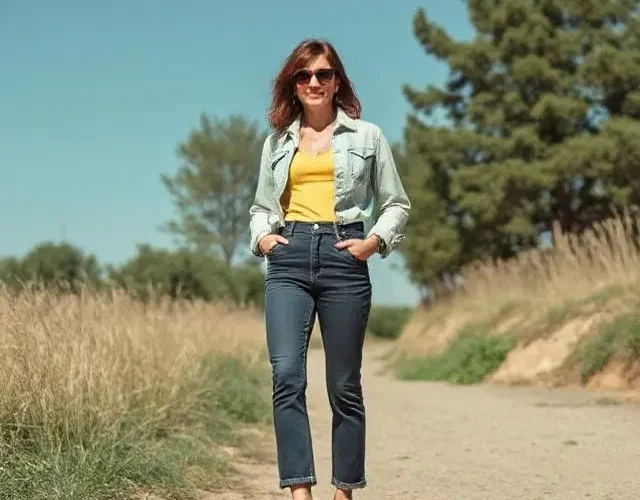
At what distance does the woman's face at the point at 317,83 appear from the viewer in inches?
157

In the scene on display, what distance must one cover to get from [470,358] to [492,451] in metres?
8.32

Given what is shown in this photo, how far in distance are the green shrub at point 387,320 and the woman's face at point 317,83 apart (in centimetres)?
4594

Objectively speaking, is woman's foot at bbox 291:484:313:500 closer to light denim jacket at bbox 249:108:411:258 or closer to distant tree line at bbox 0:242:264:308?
light denim jacket at bbox 249:108:411:258

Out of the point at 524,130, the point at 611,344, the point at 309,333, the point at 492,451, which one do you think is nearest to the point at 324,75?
the point at 309,333

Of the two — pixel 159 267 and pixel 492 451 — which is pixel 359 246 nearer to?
pixel 492 451

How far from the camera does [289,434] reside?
374cm

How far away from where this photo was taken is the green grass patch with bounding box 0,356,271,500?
3.96 meters

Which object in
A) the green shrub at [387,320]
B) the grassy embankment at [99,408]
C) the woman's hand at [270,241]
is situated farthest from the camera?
the green shrub at [387,320]

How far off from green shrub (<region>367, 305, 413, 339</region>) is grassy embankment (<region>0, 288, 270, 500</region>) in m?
42.7

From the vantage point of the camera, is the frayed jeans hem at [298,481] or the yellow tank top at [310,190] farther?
the yellow tank top at [310,190]

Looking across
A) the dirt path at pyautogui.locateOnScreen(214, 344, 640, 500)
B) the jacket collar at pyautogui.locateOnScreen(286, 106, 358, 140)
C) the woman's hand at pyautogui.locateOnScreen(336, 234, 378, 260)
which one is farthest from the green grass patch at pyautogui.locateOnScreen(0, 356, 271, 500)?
the jacket collar at pyautogui.locateOnScreen(286, 106, 358, 140)

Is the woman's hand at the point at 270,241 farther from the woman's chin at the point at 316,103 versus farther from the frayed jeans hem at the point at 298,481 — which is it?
the frayed jeans hem at the point at 298,481

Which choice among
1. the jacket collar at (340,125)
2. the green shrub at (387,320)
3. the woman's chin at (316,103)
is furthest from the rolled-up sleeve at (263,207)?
the green shrub at (387,320)

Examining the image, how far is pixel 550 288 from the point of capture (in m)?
14.9
